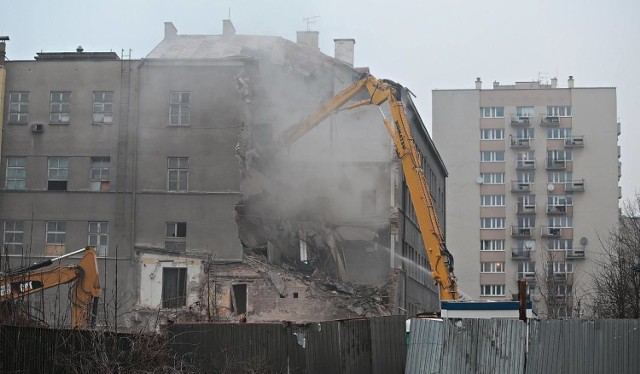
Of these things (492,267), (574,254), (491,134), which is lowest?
(492,267)

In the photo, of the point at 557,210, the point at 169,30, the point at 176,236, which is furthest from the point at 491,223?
the point at 176,236

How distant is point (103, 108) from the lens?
37.7 metres

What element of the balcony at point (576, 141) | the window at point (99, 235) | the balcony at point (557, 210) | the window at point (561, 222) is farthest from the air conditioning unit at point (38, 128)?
the balcony at point (576, 141)

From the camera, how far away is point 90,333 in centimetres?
1747

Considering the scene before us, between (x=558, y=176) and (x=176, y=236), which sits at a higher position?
(x=558, y=176)

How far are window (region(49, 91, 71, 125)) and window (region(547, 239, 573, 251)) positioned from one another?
168ft

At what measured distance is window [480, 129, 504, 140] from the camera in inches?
3110

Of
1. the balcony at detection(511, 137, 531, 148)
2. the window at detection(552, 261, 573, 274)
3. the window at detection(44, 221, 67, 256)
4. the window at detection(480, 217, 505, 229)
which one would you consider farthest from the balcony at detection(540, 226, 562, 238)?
the window at detection(44, 221, 67, 256)

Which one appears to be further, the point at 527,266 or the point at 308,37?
the point at 527,266

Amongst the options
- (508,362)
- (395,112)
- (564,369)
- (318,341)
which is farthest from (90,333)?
(395,112)

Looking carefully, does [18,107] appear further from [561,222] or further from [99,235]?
[561,222]

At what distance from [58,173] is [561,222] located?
5280 cm

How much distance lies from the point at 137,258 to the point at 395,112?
1427 cm

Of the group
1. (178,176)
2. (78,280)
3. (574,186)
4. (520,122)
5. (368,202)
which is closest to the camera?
(78,280)
